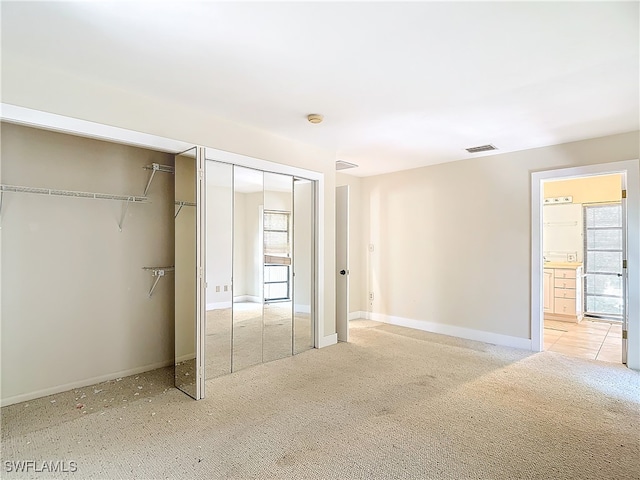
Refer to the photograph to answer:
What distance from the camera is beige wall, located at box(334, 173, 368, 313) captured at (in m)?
6.38

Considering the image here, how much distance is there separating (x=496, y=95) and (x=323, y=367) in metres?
3.06

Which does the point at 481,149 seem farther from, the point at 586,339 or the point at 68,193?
the point at 68,193

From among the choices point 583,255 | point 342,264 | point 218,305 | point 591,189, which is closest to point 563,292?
point 583,255

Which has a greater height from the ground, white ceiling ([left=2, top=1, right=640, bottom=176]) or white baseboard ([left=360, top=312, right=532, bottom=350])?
white ceiling ([left=2, top=1, right=640, bottom=176])

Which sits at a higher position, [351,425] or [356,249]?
[356,249]

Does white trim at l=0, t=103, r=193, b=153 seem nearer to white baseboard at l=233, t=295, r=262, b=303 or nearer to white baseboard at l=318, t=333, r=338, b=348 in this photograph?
white baseboard at l=233, t=295, r=262, b=303

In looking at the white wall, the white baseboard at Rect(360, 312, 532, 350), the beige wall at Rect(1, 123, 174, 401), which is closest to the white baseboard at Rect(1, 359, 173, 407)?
the beige wall at Rect(1, 123, 174, 401)

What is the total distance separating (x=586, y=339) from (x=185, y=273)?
17.8 feet

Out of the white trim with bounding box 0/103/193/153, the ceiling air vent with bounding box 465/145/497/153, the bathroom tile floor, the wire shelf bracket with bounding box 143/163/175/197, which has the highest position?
the ceiling air vent with bounding box 465/145/497/153

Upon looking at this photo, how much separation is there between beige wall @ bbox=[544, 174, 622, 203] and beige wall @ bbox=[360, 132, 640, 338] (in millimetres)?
2409

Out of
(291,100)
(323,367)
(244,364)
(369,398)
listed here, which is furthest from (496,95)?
(244,364)

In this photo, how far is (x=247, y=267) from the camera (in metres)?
3.87

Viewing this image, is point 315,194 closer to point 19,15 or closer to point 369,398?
point 369,398

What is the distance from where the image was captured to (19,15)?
6.47 feet
